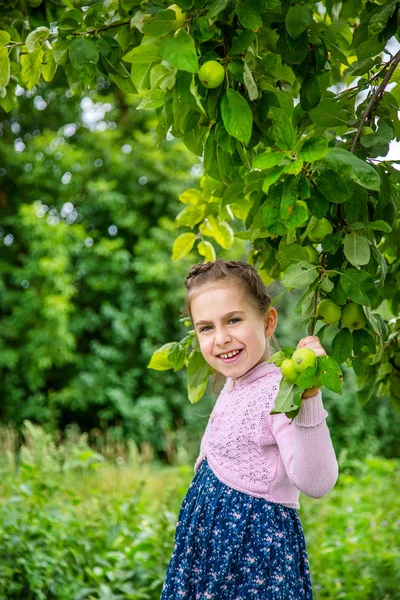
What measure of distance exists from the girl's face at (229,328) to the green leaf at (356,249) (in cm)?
40

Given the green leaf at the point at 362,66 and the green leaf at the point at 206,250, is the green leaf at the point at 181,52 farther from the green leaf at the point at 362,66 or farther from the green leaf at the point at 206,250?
the green leaf at the point at 206,250

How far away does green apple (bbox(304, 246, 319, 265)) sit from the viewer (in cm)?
132

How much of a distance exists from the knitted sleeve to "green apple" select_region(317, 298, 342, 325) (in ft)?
0.47

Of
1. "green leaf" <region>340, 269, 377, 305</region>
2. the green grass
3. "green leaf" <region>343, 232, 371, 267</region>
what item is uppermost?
"green leaf" <region>343, 232, 371, 267</region>

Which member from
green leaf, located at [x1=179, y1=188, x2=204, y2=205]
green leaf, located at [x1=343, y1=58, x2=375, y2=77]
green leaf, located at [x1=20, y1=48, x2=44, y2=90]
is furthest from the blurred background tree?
green leaf, located at [x1=343, y1=58, x2=375, y2=77]

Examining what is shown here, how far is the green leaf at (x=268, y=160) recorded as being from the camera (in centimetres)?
113

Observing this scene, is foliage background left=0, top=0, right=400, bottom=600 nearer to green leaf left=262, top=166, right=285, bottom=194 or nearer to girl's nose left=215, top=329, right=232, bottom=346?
girl's nose left=215, top=329, right=232, bottom=346

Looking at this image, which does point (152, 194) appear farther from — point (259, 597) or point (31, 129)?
point (259, 597)

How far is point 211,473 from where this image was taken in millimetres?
1628

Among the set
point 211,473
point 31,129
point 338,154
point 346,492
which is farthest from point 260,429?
point 31,129

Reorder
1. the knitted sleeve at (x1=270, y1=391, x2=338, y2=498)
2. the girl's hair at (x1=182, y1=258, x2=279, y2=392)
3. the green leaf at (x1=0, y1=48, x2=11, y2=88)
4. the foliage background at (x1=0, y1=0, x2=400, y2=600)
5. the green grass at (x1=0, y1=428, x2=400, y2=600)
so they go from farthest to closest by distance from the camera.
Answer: the foliage background at (x1=0, y1=0, x2=400, y2=600), the green grass at (x1=0, y1=428, x2=400, y2=600), the girl's hair at (x1=182, y1=258, x2=279, y2=392), the green leaf at (x1=0, y1=48, x2=11, y2=88), the knitted sleeve at (x1=270, y1=391, x2=338, y2=498)

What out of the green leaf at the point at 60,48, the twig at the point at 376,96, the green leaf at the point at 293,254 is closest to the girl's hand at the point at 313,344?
the green leaf at the point at 293,254

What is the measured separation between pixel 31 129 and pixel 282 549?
26.9 ft

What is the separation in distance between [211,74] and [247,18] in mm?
134
